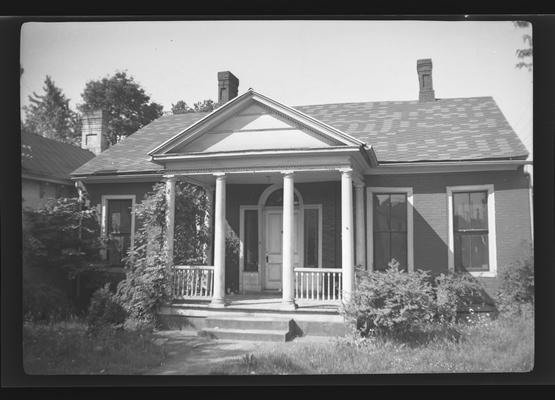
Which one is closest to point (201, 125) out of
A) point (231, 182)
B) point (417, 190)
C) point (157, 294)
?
point (231, 182)

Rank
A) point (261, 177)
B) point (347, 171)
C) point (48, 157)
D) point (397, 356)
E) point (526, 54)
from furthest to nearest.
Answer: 1. point (48, 157)
2. point (261, 177)
3. point (347, 171)
4. point (526, 54)
5. point (397, 356)

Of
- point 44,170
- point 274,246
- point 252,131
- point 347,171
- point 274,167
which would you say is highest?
point 252,131

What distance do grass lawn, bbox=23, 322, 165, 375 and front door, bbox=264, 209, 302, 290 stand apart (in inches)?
145

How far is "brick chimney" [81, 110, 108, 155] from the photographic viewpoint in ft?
49.3

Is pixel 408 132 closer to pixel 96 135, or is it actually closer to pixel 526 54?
pixel 526 54

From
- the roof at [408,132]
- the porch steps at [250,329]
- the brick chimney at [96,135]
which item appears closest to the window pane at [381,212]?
the roof at [408,132]

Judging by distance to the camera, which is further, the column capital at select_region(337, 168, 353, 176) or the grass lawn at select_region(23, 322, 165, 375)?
the column capital at select_region(337, 168, 353, 176)

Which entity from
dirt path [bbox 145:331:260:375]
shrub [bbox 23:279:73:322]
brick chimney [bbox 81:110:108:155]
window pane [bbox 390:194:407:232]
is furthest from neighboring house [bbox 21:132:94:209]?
window pane [bbox 390:194:407:232]

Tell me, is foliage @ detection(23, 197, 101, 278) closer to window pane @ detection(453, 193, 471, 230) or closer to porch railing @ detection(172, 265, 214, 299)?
porch railing @ detection(172, 265, 214, 299)

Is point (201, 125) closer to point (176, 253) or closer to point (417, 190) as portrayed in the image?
point (176, 253)

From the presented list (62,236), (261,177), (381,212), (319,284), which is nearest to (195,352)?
(319,284)

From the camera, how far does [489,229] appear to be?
32.4 ft

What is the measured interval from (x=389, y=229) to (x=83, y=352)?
6943 mm

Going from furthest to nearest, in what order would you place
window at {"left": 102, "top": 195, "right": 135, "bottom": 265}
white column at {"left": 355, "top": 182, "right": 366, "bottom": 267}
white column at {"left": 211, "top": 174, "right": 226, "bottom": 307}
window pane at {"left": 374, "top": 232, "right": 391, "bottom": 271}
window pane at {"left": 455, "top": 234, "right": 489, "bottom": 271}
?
window at {"left": 102, "top": 195, "right": 135, "bottom": 265}
window pane at {"left": 374, "top": 232, "right": 391, "bottom": 271}
white column at {"left": 355, "top": 182, "right": 366, "bottom": 267}
window pane at {"left": 455, "top": 234, "right": 489, "bottom": 271}
white column at {"left": 211, "top": 174, "right": 226, "bottom": 307}
